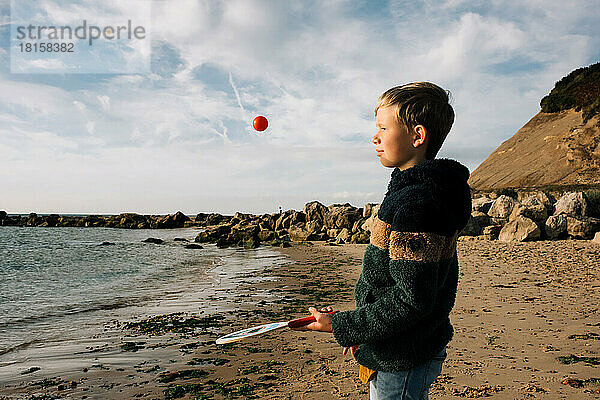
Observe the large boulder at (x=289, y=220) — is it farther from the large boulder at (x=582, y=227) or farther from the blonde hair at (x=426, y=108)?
the blonde hair at (x=426, y=108)

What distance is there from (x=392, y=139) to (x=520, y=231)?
57.8 feet

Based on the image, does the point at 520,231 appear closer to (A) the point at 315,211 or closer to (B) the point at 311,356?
(B) the point at 311,356

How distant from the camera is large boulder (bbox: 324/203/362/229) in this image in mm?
32031

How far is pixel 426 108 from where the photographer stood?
2.04 metres

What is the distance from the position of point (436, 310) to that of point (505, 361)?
401cm

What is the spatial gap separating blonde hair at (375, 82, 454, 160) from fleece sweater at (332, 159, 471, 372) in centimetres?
18

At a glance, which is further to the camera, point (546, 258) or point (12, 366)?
point (546, 258)

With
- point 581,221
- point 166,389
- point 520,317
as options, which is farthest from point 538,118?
point 166,389

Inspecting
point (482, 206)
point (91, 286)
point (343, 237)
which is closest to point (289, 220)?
point (343, 237)

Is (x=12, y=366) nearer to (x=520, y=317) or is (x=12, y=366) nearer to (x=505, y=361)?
(x=505, y=361)

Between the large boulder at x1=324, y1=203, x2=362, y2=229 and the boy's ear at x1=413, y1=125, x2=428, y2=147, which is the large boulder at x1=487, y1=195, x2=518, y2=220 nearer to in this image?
the large boulder at x1=324, y1=203, x2=362, y2=229

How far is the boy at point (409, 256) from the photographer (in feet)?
6.05

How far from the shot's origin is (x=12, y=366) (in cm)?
661

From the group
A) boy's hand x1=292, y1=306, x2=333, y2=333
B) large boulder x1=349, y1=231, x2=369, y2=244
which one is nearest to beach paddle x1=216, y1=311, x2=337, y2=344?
boy's hand x1=292, y1=306, x2=333, y2=333
